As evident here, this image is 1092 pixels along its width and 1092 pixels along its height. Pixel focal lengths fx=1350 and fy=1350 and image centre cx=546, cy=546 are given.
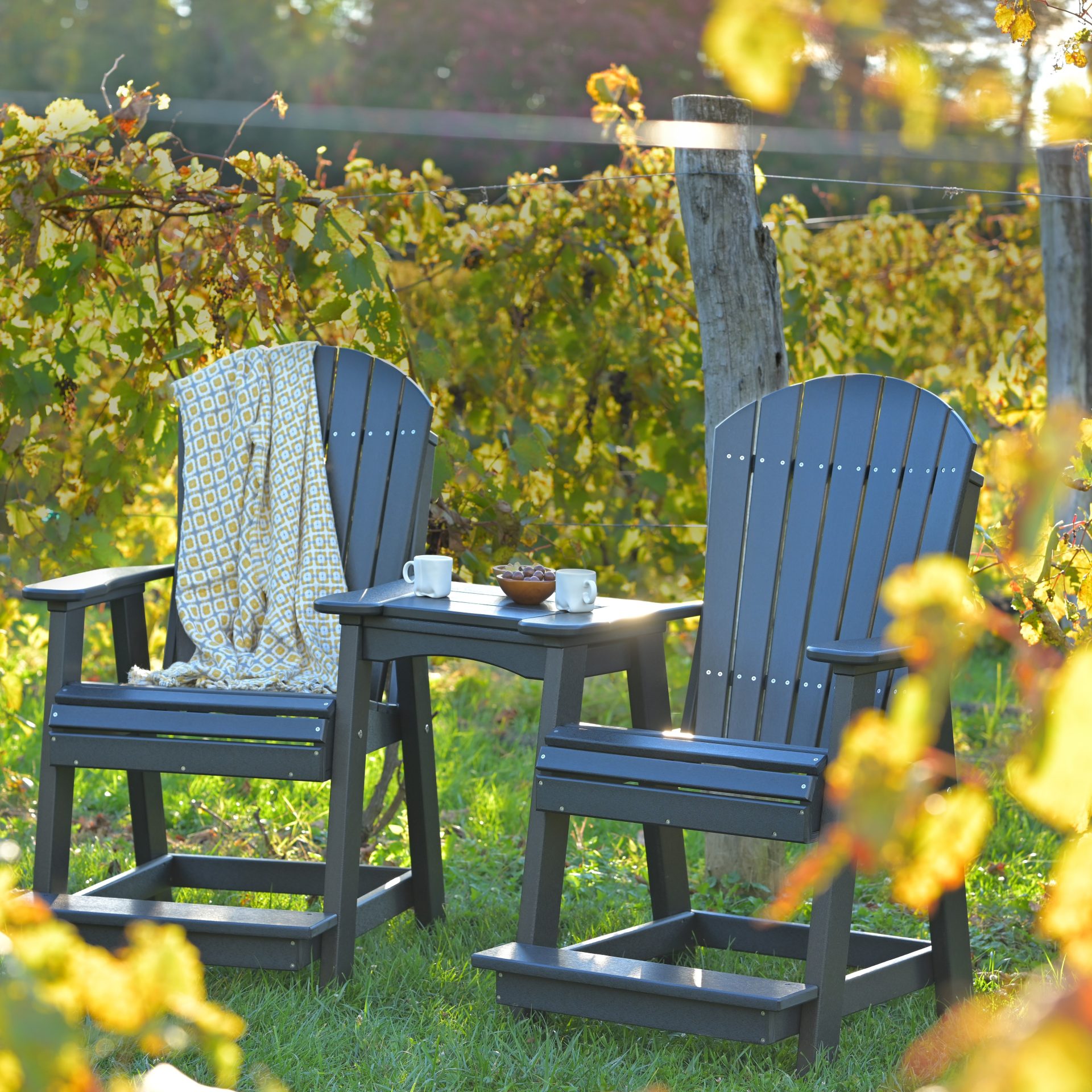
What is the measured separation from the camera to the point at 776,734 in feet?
8.03

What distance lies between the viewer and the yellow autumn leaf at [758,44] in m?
0.38

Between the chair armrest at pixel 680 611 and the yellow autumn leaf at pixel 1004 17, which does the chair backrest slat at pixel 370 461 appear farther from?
the yellow autumn leaf at pixel 1004 17

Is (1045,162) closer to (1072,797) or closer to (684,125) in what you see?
(684,125)

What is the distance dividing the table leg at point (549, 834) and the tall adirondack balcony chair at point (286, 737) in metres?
0.36

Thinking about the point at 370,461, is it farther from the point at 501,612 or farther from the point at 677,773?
the point at 677,773

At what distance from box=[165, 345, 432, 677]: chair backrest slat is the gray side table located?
15 centimetres

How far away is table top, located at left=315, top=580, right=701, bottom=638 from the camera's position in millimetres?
2135

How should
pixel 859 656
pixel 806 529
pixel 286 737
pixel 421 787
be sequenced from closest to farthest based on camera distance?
pixel 859 656, pixel 286 737, pixel 806 529, pixel 421 787

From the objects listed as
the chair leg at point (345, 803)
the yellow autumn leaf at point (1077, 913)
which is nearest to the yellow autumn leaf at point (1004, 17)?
the yellow autumn leaf at point (1077, 913)

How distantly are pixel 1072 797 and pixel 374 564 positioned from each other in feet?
7.47

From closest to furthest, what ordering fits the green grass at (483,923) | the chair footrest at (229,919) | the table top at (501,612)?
the green grass at (483,923) < the table top at (501,612) < the chair footrest at (229,919)

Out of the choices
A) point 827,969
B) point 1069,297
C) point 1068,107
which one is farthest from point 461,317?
point 1068,107

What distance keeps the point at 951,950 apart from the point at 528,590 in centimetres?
91

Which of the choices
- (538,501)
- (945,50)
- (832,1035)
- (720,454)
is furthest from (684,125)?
(945,50)
